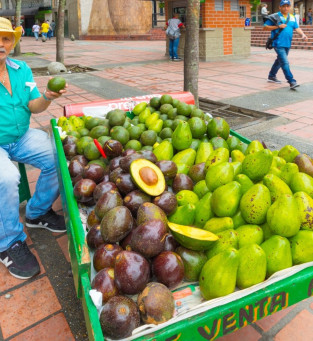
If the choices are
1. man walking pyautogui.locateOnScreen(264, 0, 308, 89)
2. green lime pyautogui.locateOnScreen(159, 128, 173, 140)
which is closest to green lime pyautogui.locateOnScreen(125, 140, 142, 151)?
green lime pyautogui.locateOnScreen(159, 128, 173, 140)

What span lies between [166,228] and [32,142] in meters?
1.62

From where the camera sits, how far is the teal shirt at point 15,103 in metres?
2.47

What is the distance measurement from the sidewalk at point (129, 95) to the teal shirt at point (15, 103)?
0.86 m

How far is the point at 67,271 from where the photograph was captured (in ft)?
7.77

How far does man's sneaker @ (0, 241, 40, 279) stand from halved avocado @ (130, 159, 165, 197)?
3.79 ft

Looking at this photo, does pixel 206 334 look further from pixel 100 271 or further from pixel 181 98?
pixel 181 98

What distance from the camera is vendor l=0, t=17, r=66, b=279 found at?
2.28 metres

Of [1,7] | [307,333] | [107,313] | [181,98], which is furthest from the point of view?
[1,7]

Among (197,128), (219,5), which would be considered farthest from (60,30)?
(197,128)

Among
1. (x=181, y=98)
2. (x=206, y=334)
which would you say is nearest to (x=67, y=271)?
(x=206, y=334)

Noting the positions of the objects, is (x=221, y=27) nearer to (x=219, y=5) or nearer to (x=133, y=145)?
(x=219, y=5)

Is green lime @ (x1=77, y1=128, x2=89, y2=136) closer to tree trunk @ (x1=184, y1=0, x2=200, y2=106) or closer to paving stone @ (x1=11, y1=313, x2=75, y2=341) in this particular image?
paving stone @ (x1=11, y1=313, x2=75, y2=341)

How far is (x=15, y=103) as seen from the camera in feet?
8.25

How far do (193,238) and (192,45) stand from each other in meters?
4.17
